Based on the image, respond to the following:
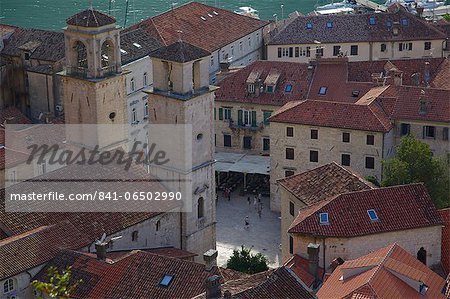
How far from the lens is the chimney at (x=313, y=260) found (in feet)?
122

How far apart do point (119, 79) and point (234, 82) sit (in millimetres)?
14908

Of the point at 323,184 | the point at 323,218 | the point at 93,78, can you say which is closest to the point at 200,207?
the point at 323,184

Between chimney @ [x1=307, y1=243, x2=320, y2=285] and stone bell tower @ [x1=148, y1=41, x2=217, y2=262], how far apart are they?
6134mm

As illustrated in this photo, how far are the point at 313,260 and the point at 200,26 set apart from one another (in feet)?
104

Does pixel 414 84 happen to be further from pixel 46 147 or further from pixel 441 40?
pixel 46 147

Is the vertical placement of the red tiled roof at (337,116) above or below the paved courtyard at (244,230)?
above

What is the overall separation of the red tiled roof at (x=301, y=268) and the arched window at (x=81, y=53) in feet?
38.5

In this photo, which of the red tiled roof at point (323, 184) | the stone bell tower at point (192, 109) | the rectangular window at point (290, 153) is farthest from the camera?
the rectangular window at point (290, 153)

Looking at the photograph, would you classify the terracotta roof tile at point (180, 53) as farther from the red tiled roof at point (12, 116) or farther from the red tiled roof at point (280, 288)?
the red tiled roof at point (12, 116)

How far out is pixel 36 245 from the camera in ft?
119

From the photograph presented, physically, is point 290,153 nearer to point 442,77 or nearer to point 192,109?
point 442,77

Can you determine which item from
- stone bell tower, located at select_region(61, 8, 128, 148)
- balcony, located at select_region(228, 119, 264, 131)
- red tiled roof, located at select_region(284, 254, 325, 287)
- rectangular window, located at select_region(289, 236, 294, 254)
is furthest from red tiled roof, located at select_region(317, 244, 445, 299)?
balcony, located at select_region(228, 119, 264, 131)

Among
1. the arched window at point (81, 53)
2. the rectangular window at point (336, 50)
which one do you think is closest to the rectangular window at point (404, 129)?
the arched window at point (81, 53)

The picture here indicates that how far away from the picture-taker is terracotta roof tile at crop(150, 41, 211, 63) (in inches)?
1587
